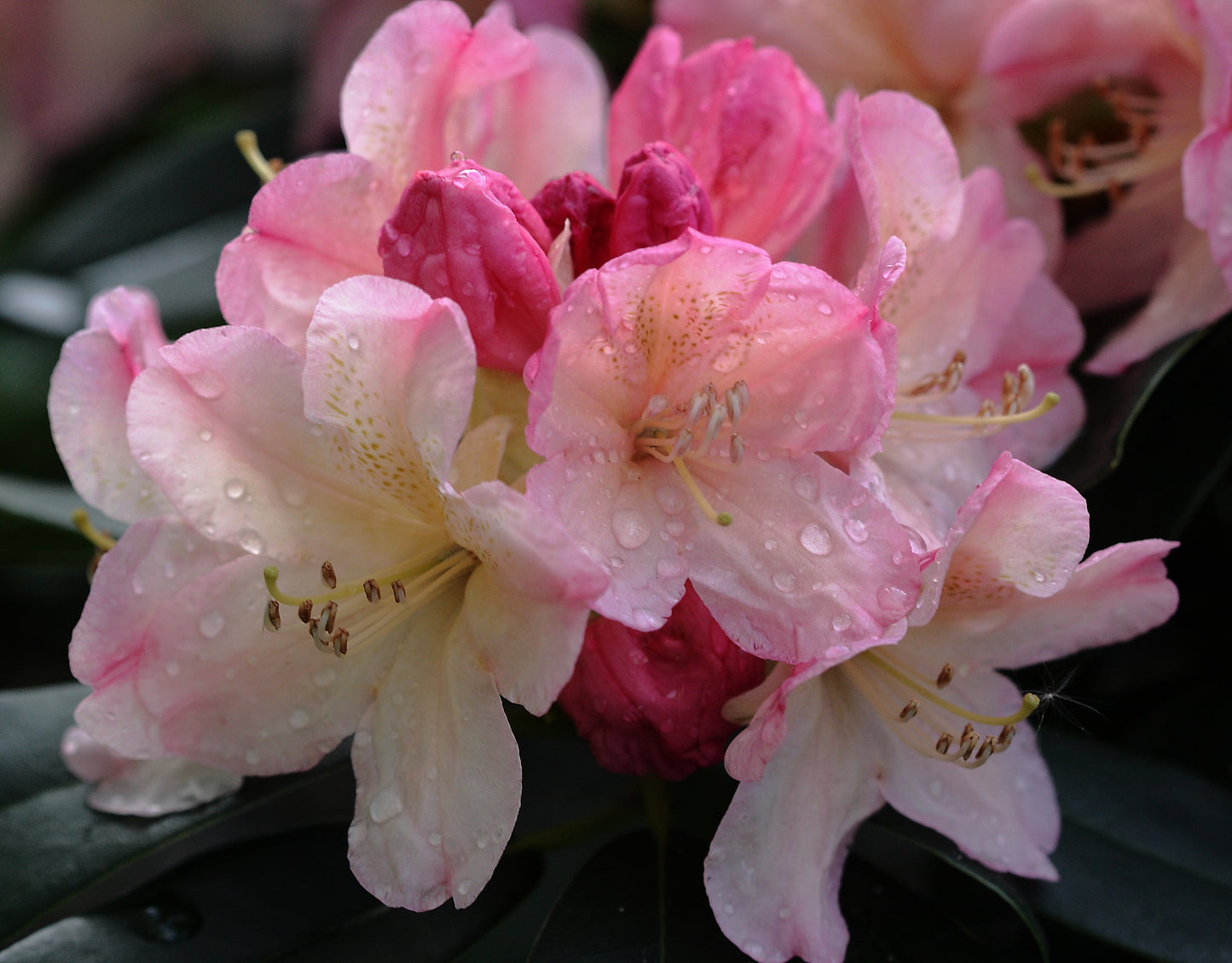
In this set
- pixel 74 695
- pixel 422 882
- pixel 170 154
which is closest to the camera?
pixel 422 882

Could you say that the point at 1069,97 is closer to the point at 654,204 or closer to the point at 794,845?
the point at 654,204

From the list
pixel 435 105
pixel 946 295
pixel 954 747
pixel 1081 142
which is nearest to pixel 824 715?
pixel 954 747

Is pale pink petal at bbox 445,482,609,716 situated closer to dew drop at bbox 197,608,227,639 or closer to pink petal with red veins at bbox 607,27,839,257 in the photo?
dew drop at bbox 197,608,227,639

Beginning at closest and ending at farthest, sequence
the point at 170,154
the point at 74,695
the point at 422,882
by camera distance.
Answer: the point at 422,882 < the point at 74,695 < the point at 170,154

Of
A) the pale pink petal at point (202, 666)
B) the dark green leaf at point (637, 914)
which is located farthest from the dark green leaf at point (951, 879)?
the pale pink petal at point (202, 666)

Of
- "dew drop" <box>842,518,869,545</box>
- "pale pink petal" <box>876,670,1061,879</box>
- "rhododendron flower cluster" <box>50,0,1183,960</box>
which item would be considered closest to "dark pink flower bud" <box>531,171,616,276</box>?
"rhododendron flower cluster" <box>50,0,1183,960</box>

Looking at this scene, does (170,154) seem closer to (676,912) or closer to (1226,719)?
(676,912)

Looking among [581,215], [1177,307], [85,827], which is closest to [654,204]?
[581,215]
